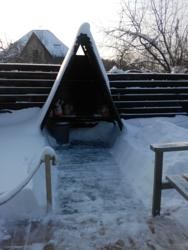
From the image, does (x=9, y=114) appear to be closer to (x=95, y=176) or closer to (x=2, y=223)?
(x=95, y=176)

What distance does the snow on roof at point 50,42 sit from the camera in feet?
95.8

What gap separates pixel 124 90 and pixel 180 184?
494 cm

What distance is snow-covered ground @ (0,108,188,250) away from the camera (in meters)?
3.12

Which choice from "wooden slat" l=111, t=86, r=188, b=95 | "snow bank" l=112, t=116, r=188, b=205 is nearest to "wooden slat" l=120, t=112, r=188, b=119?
"snow bank" l=112, t=116, r=188, b=205

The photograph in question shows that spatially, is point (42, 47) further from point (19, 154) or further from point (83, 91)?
point (19, 154)

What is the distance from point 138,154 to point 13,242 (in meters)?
2.69

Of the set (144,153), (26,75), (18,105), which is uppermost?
(26,75)

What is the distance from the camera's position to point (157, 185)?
3.43 metres

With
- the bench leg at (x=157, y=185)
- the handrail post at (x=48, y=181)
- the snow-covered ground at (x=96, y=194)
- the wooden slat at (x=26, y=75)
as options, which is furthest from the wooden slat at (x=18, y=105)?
the bench leg at (x=157, y=185)

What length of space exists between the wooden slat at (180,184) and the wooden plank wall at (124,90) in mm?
4574

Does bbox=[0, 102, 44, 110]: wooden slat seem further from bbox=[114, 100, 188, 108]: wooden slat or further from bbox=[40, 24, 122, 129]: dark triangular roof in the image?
bbox=[114, 100, 188, 108]: wooden slat

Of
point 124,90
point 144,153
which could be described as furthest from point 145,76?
point 144,153

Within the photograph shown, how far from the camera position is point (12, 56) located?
21594 millimetres

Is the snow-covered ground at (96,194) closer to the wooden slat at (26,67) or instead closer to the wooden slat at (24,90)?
the wooden slat at (24,90)
